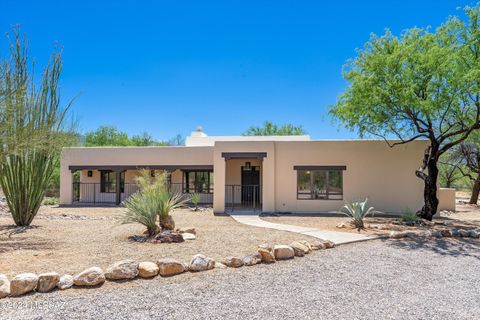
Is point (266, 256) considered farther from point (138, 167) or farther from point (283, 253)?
point (138, 167)

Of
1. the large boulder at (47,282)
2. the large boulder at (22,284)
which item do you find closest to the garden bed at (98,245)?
the large boulder at (47,282)

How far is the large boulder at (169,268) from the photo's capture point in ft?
18.2

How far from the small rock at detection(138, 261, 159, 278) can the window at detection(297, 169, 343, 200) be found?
11.1m

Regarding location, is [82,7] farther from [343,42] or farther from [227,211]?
[343,42]

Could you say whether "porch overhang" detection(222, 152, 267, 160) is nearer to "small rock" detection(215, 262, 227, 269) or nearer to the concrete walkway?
the concrete walkway

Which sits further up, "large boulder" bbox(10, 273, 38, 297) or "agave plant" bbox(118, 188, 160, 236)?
"agave plant" bbox(118, 188, 160, 236)

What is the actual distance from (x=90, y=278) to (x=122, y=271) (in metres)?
0.48

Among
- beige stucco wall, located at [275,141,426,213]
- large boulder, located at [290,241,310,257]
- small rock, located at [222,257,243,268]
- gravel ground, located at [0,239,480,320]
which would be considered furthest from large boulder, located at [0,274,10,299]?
beige stucco wall, located at [275,141,426,213]

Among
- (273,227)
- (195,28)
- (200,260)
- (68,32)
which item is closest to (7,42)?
(68,32)

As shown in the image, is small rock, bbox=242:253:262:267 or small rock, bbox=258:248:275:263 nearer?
small rock, bbox=242:253:262:267

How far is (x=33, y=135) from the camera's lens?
8578mm

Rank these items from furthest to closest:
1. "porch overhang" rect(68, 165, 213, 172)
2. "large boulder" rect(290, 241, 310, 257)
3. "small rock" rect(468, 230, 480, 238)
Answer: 1. "porch overhang" rect(68, 165, 213, 172)
2. "small rock" rect(468, 230, 480, 238)
3. "large boulder" rect(290, 241, 310, 257)

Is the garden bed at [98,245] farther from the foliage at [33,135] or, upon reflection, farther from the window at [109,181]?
the window at [109,181]

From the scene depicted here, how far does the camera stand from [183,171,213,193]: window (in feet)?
65.5
